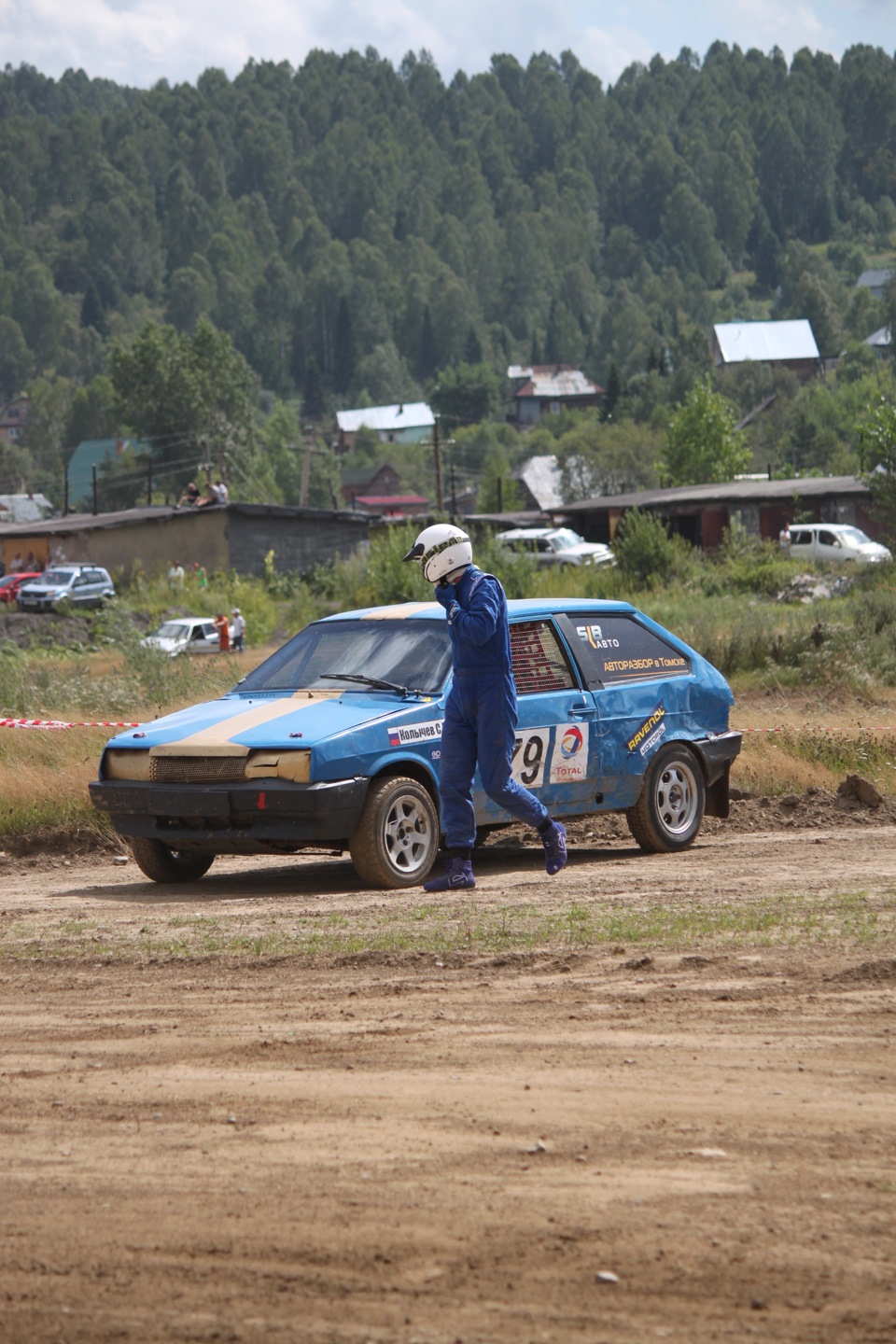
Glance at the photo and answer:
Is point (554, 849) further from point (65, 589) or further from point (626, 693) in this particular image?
point (65, 589)

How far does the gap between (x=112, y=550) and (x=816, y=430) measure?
272 ft

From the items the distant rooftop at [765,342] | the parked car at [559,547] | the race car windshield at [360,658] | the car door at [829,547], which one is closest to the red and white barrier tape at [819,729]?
the race car windshield at [360,658]

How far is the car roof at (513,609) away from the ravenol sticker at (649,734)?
762 millimetres

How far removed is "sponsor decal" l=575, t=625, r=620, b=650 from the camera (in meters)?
10.5

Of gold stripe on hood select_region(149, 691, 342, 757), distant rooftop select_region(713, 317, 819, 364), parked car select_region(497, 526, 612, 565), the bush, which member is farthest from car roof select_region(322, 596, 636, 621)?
distant rooftop select_region(713, 317, 819, 364)

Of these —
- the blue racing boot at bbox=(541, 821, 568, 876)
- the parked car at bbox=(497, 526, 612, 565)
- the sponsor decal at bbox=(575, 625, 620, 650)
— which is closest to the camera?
the blue racing boot at bbox=(541, 821, 568, 876)

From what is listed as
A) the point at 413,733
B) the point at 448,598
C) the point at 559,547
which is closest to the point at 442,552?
the point at 448,598

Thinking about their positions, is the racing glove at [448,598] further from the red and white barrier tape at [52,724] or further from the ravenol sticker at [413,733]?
the red and white barrier tape at [52,724]

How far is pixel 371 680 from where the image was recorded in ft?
32.0

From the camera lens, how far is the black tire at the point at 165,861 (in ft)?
31.5

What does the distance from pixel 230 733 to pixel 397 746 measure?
93 cm

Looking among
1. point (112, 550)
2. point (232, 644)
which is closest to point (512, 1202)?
point (232, 644)

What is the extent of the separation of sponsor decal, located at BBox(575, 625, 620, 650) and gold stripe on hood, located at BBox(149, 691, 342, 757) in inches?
69.1

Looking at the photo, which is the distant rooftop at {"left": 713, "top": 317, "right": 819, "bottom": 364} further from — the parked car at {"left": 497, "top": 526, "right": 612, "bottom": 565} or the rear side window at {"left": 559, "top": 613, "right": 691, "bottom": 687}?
the rear side window at {"left": 559, "top": 613, "right": 691, "bottom": 687}
